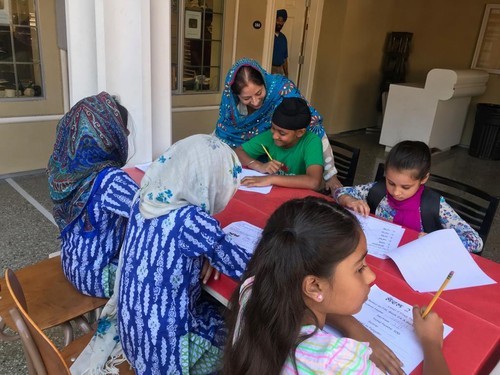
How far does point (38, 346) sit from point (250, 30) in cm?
427

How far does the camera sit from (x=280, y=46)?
514 centimetres

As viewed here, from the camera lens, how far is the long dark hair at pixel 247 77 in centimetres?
205

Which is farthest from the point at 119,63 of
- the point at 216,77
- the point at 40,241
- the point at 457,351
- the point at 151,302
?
the point at 216,77

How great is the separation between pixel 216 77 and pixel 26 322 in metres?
4.07

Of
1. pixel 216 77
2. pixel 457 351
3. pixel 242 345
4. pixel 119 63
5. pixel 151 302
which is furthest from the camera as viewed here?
pixel 216 77

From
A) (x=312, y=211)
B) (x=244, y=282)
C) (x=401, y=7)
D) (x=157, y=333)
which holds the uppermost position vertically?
(x=401, y=7)

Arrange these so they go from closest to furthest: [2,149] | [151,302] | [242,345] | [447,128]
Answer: [242,345]
[151,302]
[2,149]
[447,128]

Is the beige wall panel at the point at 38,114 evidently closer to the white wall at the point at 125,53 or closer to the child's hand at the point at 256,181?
the white wall at the point at 125,53

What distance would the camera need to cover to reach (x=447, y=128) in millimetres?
5734

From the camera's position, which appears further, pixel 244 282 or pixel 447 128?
pixel 447 128

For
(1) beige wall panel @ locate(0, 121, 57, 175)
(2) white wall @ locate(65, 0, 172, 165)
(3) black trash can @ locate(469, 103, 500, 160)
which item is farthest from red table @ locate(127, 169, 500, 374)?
(3) black trash can @ locate(469, 103, 500, 160)

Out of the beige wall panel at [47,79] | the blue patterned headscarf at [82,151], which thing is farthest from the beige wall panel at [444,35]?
the blue patterned headscarf at [82,151]

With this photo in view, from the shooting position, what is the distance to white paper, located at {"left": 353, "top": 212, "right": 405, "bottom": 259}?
4.38ft

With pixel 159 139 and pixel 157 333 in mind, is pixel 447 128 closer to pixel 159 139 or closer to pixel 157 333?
pixel 159 139
